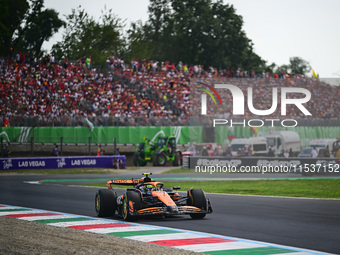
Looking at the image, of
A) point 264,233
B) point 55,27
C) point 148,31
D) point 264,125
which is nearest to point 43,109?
point 264,125

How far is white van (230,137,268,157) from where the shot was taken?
31.8 meters

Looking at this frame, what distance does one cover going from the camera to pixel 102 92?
48219mm

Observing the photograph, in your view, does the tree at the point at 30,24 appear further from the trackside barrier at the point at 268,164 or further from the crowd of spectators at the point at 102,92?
the trackside barrier at the point at 268,164

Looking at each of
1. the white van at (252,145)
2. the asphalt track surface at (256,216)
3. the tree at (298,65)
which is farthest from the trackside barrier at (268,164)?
the tree at (298,65)

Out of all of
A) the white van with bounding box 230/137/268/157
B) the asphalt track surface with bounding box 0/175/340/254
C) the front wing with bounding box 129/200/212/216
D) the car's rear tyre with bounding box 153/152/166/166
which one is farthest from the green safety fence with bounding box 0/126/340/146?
the front wing with bounding box 129/200/212/216

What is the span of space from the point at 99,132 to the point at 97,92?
305 inches

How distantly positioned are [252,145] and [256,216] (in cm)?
1820

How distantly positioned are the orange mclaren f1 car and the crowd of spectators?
66.8 ft

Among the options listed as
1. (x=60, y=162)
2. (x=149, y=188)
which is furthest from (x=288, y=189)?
(x=60, y=162)

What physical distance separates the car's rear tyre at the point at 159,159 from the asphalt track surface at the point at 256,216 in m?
19.0

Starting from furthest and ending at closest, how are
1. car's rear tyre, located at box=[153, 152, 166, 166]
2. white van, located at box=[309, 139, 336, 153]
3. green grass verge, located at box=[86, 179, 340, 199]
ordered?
car's rear tyre, located at box=[153, 152, 166, 166], white van, located at box=[309, 139, 336, 153], green grass verge, located at box=[86, 179, 340, 199]

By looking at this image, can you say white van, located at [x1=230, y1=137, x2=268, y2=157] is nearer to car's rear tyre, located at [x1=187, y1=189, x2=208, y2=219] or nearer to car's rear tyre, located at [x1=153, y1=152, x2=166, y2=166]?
car's rear tyre, located at [x1=153, y1=152, x2=166, y2=166]

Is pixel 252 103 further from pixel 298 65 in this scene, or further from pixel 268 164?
pixel 298 65

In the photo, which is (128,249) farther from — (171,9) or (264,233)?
(171,9)
